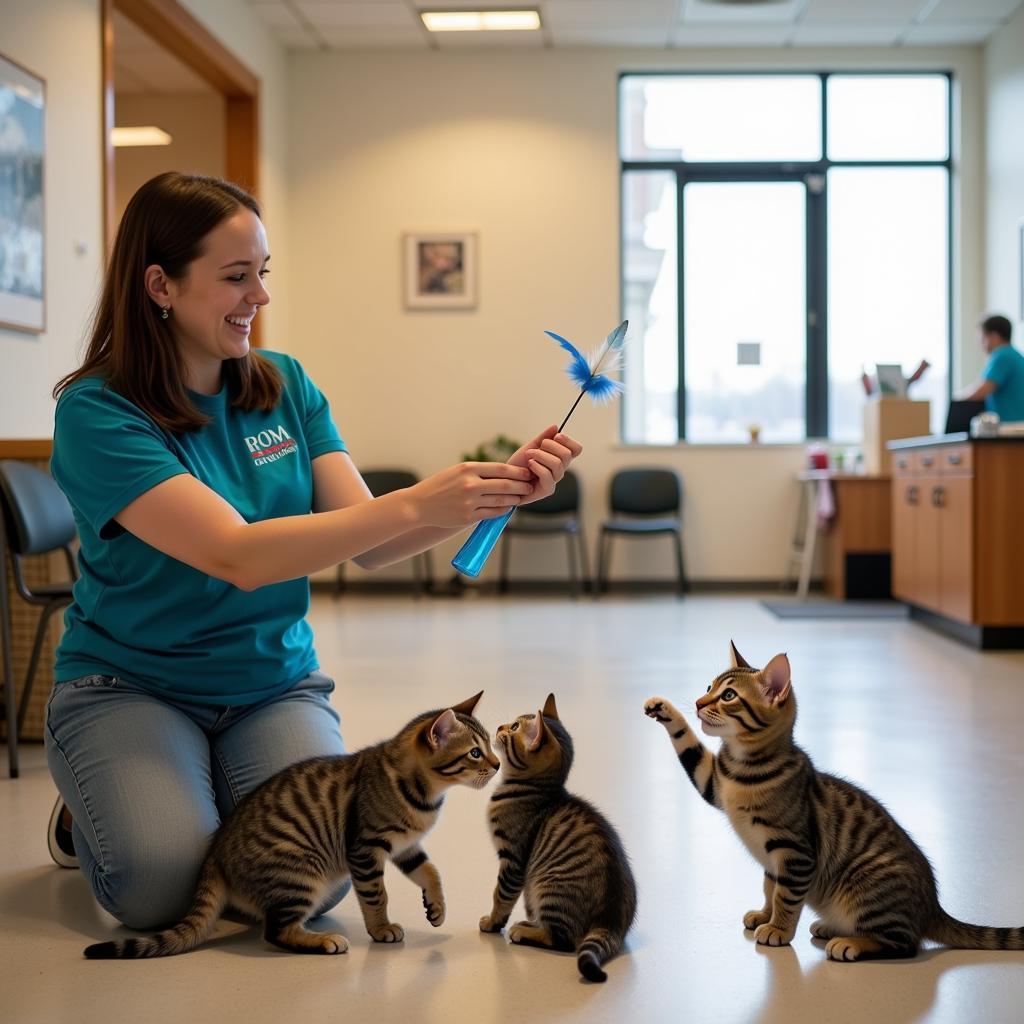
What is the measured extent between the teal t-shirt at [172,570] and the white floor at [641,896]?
43 cm

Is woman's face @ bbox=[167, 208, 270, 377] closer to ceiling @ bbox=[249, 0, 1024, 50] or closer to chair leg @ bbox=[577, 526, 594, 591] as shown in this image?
ceiling @ bbox=[249, 0, 1024, 50]

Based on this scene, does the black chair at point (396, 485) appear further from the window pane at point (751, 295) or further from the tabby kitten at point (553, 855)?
the tabby kitten at point (553, 855)

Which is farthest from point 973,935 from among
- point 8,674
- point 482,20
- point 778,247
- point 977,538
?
point 778,247

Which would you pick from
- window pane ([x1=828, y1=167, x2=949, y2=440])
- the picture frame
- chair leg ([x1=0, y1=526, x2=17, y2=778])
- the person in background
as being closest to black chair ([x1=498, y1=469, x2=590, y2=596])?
the picture frame

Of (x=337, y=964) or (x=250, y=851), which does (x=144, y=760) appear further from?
(x=337, y=964)

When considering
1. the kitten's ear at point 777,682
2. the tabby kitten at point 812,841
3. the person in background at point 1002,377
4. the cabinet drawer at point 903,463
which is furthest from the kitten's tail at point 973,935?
the person in background at point 1002,377

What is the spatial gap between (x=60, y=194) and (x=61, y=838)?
3436 millimetres

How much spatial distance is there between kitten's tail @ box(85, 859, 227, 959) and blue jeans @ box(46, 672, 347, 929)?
0.15 ft

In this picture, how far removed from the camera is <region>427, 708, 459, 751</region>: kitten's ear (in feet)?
6.20

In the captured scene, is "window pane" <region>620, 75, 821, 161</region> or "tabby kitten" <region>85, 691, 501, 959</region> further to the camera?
"window pane" <region>620, 75, 821, 161</region>

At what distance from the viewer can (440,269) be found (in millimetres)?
8391

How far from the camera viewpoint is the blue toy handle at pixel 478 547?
1823 millimetres

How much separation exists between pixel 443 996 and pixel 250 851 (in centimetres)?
39

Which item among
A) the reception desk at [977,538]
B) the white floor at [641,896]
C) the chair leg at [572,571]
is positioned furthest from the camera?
the chair leg at [572,571]
